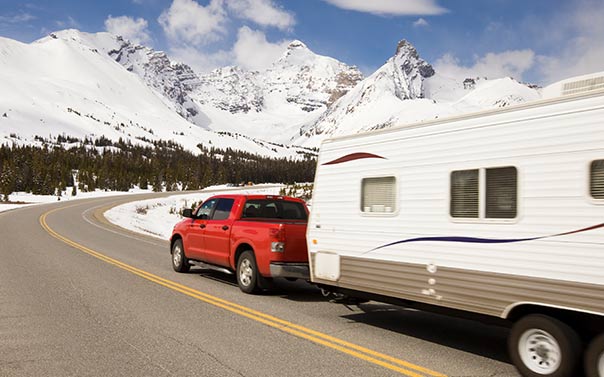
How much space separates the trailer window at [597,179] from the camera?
5395mm

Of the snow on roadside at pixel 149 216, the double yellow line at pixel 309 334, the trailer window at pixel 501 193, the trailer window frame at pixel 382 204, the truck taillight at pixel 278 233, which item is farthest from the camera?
the snow on roadside at pixel 149 216

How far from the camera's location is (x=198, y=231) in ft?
40.4

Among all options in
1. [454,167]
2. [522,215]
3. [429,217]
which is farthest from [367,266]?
[522,215]

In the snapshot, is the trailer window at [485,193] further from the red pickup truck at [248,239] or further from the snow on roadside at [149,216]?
the snow on roadside at [149,216]

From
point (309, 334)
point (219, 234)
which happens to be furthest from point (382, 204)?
point (219, 234)

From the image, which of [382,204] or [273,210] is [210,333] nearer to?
[382,204]

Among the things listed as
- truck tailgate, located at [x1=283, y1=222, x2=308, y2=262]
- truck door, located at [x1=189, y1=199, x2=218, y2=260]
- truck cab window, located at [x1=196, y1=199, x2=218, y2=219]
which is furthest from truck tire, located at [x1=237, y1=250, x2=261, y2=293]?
truck cab window, located at [x1=196, y1=199, x2=218, y2=219]

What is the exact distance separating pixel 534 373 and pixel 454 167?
2.47 m

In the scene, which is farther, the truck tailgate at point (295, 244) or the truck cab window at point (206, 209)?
the truck cab window at point (206, 209)

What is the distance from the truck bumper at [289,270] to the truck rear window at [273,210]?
66.8 inches

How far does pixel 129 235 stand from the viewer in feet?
75.8

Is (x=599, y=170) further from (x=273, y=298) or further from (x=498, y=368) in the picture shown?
(x=273, y=298)

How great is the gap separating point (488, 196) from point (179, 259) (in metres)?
8.44

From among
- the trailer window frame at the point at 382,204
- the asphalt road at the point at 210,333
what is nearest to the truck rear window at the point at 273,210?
the asphalt road at the point at 210,333
